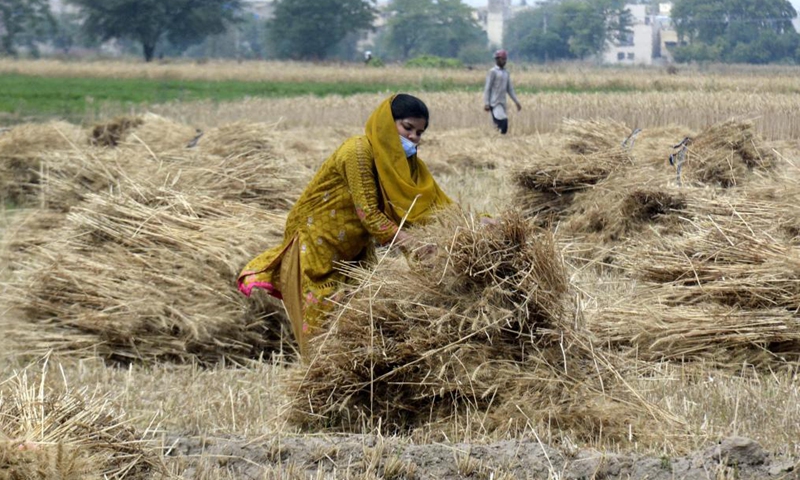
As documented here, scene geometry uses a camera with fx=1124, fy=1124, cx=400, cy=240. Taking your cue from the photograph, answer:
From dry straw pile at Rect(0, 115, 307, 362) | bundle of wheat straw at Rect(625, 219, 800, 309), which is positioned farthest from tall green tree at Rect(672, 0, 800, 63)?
bundle of wheat straw at Rect(625, 219, 800, 309)

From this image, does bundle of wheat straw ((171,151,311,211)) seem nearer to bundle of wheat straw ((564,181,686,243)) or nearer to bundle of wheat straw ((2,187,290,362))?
bundle of wheat straw ((2,187,290,362))

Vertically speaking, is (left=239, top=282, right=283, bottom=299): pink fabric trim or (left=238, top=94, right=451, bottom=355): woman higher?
(left=238, top=94, right=451, bottom=355): woman

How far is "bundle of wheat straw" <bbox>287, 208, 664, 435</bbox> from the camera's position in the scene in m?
4.35

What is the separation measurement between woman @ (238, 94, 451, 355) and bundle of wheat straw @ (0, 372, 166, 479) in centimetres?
152

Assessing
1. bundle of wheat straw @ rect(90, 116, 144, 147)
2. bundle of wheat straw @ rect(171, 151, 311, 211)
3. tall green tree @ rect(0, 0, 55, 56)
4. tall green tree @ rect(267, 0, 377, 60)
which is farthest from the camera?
tall green tree @ rect(267, 0, 377, 60)

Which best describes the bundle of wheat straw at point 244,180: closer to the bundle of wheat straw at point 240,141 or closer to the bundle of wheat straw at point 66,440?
the bundle of wheat straw at point 240,141

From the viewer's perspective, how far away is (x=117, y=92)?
37.8m

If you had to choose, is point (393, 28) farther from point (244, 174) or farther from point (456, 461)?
point (456, 461)

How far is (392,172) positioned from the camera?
4.91 meters

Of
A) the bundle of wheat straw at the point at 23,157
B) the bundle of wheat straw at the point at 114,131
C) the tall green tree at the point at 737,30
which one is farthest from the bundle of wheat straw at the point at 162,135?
the tall green tree at the point at 737,30

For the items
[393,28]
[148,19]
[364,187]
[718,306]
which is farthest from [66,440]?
[393,28]

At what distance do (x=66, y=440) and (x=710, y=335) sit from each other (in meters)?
3.36

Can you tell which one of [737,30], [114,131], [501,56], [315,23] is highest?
[315,23]

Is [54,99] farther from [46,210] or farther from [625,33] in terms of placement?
[625,33]
